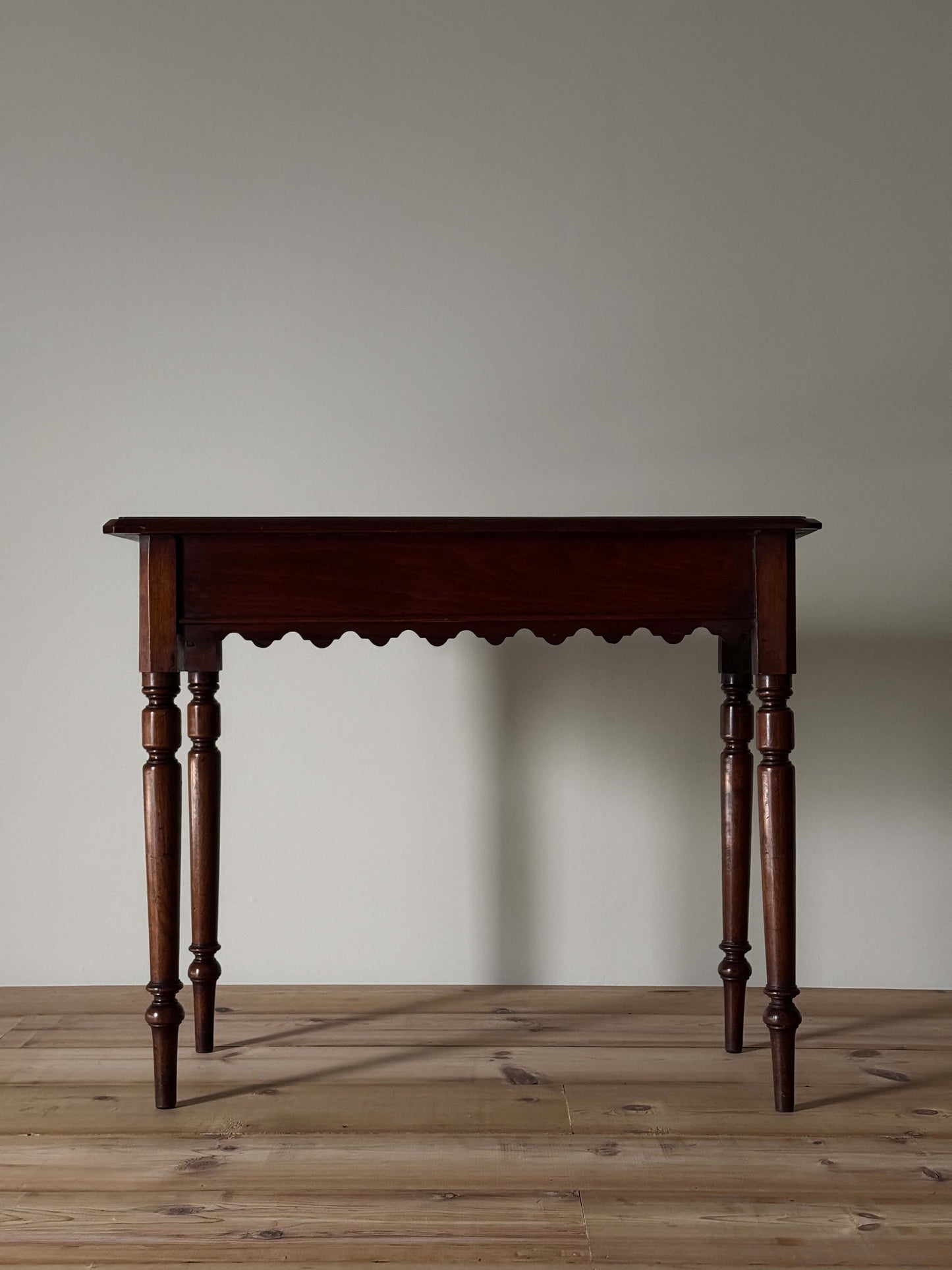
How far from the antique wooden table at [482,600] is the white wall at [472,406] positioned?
0.61 meters

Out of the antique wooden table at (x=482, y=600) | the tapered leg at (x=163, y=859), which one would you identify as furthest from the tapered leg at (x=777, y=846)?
the tapered leg at (x=163, y=859)

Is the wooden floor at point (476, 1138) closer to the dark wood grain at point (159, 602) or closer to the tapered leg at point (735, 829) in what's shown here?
the tapered leg at point (735, 829)

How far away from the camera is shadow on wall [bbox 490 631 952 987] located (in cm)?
206

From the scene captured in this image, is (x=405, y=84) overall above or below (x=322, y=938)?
above

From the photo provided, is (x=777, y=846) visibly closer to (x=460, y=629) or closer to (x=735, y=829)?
(x=735, y=829)

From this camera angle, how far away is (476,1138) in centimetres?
136

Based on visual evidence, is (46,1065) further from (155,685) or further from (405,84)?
(405,84)

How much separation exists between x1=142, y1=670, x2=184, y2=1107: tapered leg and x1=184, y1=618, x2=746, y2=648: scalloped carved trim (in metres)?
0.10

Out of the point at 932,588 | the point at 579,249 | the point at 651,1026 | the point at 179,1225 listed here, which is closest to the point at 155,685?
the point at 179,1225

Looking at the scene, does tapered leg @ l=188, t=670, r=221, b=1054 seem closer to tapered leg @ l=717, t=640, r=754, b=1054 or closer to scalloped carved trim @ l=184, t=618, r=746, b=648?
scalloped carved trim @ l=184, t=618, r=746, b=648

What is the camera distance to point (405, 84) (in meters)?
2.07

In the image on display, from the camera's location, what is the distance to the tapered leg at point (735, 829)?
168 centimetres

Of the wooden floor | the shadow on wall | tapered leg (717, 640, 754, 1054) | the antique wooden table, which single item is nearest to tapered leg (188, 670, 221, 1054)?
the wooden floor

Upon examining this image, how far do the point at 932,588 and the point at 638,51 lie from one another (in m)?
1.10
